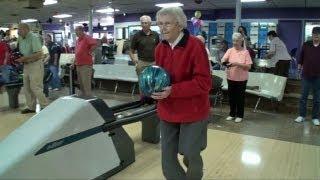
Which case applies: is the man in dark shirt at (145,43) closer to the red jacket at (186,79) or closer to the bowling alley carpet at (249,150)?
the bowling alley carpet at (249,150)

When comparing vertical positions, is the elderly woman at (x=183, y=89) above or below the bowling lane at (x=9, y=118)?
above

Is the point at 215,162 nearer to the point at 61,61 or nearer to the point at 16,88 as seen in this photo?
the point at 16,88

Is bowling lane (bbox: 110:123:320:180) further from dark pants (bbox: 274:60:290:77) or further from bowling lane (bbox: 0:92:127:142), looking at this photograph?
dark pants (bbox: 274:60:290:77)

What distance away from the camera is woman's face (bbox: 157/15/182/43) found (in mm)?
2209

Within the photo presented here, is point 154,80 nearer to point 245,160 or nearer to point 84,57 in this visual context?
point 245,160

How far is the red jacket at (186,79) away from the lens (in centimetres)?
222

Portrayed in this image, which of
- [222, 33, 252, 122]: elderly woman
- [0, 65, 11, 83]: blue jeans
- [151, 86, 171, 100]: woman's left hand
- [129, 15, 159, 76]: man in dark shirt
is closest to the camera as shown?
[151, 86, 171, 100]: woman's left hand

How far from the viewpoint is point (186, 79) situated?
2.28m

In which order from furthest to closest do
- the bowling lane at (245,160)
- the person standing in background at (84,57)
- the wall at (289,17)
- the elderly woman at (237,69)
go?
the wall at (289,17) → the person standing in background at (84,57) → the elderly woman at (237,69) → the bowling lane at (245,160)

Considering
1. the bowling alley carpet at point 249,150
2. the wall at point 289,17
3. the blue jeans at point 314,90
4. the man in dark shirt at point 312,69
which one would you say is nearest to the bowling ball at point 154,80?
the bowling alley carpet at point 249,150

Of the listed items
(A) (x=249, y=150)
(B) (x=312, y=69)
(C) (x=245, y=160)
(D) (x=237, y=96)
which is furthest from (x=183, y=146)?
(B) (x=312, y=69)

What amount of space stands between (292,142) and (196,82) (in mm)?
2813

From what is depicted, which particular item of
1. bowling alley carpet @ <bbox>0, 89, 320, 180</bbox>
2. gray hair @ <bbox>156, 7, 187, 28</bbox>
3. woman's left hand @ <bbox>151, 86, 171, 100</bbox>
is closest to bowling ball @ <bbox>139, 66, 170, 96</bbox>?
woman's left hand @ <bbox>151, 86, 171, 100</bbox>

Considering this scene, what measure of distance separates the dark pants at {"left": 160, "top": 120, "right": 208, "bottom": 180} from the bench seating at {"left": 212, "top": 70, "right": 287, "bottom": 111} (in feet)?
13.3
